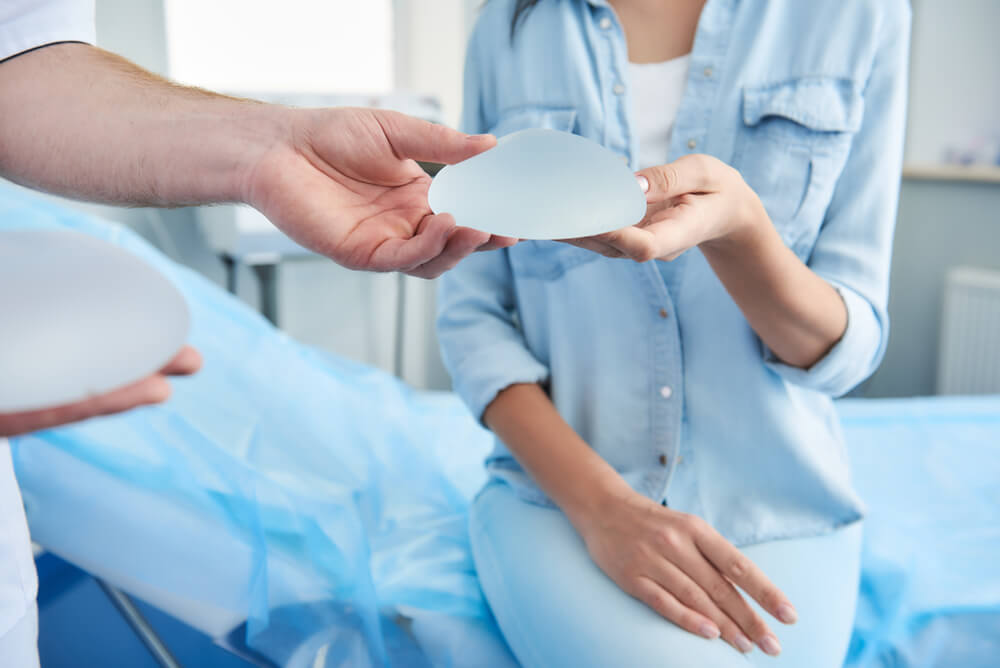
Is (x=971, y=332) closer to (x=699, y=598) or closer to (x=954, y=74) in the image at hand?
(x=954, y=74)

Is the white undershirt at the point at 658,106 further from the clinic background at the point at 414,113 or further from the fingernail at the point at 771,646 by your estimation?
the clinic background at the point at 414,113

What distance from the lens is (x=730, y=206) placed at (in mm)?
548

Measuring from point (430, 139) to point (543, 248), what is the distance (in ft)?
Answer: 0.87

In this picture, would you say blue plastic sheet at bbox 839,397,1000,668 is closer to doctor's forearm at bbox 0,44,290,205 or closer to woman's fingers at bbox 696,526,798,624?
woman's fingers at bbox 696,526,798,624

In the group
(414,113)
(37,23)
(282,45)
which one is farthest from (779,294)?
(282,45)

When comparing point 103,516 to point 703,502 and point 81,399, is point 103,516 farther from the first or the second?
point 703,502

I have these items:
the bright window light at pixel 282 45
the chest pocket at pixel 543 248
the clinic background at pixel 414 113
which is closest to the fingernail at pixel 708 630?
the chest pocket at pixel 543 248

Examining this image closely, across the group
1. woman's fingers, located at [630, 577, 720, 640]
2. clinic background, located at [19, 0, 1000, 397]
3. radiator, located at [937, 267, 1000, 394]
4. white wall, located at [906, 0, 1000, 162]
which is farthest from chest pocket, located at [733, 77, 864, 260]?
white wall, located at [906, 0, 1000, 162]

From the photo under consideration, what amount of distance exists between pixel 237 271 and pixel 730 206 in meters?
1.69

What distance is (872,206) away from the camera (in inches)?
27.5

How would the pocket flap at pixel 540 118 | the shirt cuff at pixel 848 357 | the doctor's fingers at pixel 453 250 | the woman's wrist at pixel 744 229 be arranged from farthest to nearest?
A: the pocket flap at pixel 540 118
the shirt cuff at pixel 848 357
the woman's wrist at pixel 744 229
the doctor's fingers at pixel 453 250

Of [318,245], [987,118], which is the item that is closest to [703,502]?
[318,245]

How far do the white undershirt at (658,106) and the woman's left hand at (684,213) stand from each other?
0.69 ft

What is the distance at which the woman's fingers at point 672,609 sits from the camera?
0.58m
